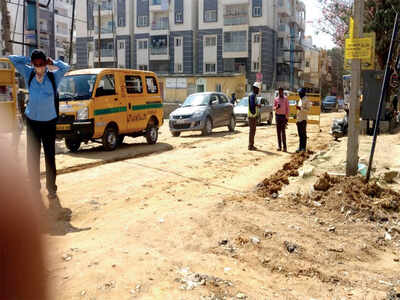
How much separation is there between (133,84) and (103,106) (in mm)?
1652

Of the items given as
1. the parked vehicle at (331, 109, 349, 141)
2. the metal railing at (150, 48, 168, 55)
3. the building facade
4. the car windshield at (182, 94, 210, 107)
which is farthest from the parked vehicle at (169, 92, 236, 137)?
the metal railing at (150, 48, 168, 55)

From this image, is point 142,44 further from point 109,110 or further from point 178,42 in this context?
point 109,110

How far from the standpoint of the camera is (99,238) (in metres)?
4.77

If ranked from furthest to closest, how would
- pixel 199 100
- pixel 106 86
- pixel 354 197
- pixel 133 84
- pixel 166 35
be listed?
pixel 166 35 < pixel 199 100 < pixel 133 84 < pixel 106 86 < pixel 354 197

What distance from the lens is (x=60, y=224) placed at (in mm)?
5434

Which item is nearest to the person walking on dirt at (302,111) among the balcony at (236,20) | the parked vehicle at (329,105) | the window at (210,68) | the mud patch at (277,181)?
the mud patch at (277,181)

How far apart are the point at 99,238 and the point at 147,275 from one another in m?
1.18

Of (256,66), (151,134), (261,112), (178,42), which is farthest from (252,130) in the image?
(178,42)

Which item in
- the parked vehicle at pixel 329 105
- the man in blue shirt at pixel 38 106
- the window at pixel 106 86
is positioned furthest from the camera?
the parked vehicle at pixel 329 105

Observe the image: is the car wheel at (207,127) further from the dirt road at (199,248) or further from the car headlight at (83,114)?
the dirt road at (199,248)

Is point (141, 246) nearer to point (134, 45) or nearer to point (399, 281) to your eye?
point (399, 281)

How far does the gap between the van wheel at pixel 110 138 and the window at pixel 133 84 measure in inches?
51.1

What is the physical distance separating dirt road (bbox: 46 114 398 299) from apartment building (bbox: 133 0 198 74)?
50.7 metres

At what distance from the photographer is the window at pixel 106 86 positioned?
12097mm
